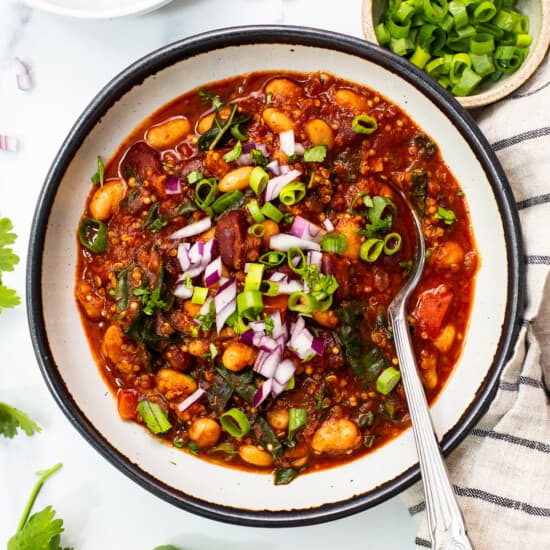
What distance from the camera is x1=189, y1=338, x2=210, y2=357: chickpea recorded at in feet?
11.4

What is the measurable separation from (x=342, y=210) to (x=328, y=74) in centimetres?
69

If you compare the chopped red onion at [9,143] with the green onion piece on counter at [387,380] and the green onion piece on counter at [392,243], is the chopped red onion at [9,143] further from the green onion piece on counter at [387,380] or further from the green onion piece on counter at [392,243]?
the green onion piece on counter at [387,380]

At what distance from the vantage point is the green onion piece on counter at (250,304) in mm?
3293

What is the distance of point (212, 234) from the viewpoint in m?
3.46

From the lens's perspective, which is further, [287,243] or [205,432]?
[205,432]

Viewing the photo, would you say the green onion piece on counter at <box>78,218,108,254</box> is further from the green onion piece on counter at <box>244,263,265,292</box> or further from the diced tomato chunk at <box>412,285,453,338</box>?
the diced tomato chunk at <box>412,285,453,338</box>

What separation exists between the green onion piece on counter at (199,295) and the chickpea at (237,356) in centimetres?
25

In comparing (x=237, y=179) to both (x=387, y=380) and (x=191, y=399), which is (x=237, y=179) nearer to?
(x=191, y=399)

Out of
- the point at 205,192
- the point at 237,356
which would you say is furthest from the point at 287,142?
the point at 237,356

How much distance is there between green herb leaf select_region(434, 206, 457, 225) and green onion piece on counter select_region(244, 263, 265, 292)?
92 centimetres

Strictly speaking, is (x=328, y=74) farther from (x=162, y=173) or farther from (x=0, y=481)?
(x=0, y=481)

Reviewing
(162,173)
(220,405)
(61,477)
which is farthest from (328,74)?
(61,477)

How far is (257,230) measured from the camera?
338 centimetres

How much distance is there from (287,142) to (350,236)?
0.53 m
